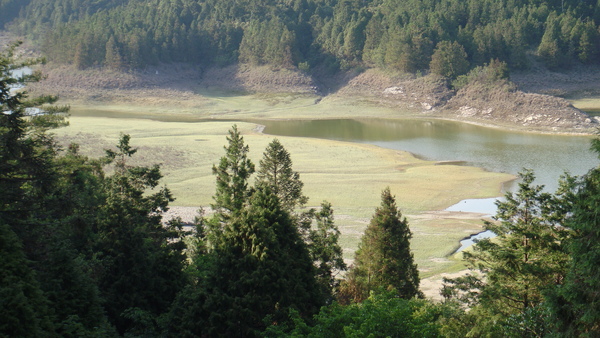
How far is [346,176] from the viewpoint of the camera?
52000 millimetres

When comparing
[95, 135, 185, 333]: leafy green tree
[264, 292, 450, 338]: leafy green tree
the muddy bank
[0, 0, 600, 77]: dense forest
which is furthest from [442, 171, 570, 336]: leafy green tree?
[0, 0, 600, 77]: dense forest

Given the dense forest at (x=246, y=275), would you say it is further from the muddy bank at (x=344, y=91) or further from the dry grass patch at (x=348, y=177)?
the muddy bank at (x=344, y=91)

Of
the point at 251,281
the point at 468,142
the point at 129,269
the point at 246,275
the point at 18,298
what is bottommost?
the point at 129,269

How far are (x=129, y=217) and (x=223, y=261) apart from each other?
198 inches

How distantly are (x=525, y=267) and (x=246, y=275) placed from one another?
7.66 meters

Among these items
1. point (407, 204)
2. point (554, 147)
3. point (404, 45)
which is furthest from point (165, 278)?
point (404, 45)

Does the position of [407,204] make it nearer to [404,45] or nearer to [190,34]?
[404,45]

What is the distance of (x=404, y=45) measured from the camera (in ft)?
346

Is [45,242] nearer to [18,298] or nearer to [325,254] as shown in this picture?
[18,298]

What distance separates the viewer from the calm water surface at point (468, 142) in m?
54.8

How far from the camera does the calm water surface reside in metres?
54.8

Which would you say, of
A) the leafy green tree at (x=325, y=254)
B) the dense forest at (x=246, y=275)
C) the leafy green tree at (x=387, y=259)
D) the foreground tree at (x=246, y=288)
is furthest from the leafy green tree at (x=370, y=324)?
the leafy green tree at (x=325, y=254)

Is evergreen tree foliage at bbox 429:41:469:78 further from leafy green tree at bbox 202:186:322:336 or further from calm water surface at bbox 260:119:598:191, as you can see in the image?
leafy green tree at bbox 202:186:322:336

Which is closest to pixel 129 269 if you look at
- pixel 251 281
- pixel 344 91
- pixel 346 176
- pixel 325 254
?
pixel 251 281
